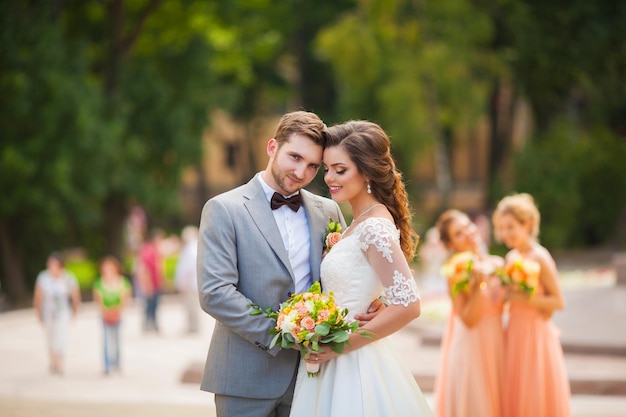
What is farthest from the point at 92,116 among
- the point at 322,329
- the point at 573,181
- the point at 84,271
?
the point at 322,329

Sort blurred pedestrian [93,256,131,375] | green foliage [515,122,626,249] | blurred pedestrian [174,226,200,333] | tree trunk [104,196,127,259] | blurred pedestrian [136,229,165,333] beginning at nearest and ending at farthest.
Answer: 1. blurred pedestrian [93,256,131,375]
2. blurred pedestrian [174,226,200,333]
3. blurred pedestrian [136,229,165,333]
4. tree trunk [104,196,127,259]
5. green foliage [515,122,626,249]

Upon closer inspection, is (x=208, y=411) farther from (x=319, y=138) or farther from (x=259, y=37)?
(x=259, y=37)

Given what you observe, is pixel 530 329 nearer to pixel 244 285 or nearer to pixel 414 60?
pixel 244 285

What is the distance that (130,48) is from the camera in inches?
1052

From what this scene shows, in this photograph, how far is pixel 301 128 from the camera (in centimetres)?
540

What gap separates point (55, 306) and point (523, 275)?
28.2ft

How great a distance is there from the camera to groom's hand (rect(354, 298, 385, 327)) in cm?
550

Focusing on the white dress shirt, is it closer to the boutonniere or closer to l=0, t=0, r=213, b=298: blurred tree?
the boutonniere

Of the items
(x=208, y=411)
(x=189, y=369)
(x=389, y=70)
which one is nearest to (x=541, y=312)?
(x=208, y=411)

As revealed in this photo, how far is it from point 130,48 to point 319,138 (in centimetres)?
2222

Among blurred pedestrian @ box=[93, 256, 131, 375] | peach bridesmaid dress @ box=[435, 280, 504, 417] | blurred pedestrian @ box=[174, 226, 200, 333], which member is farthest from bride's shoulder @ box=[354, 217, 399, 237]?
blurred pedestrian @ box=[174, 226, 200, 333]

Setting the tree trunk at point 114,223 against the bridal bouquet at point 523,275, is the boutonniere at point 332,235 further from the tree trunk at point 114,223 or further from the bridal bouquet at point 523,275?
the tree trunk at point 114,223

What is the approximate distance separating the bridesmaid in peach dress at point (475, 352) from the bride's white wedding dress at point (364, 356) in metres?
2.72

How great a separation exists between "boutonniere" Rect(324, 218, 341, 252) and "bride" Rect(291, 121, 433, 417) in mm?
76
